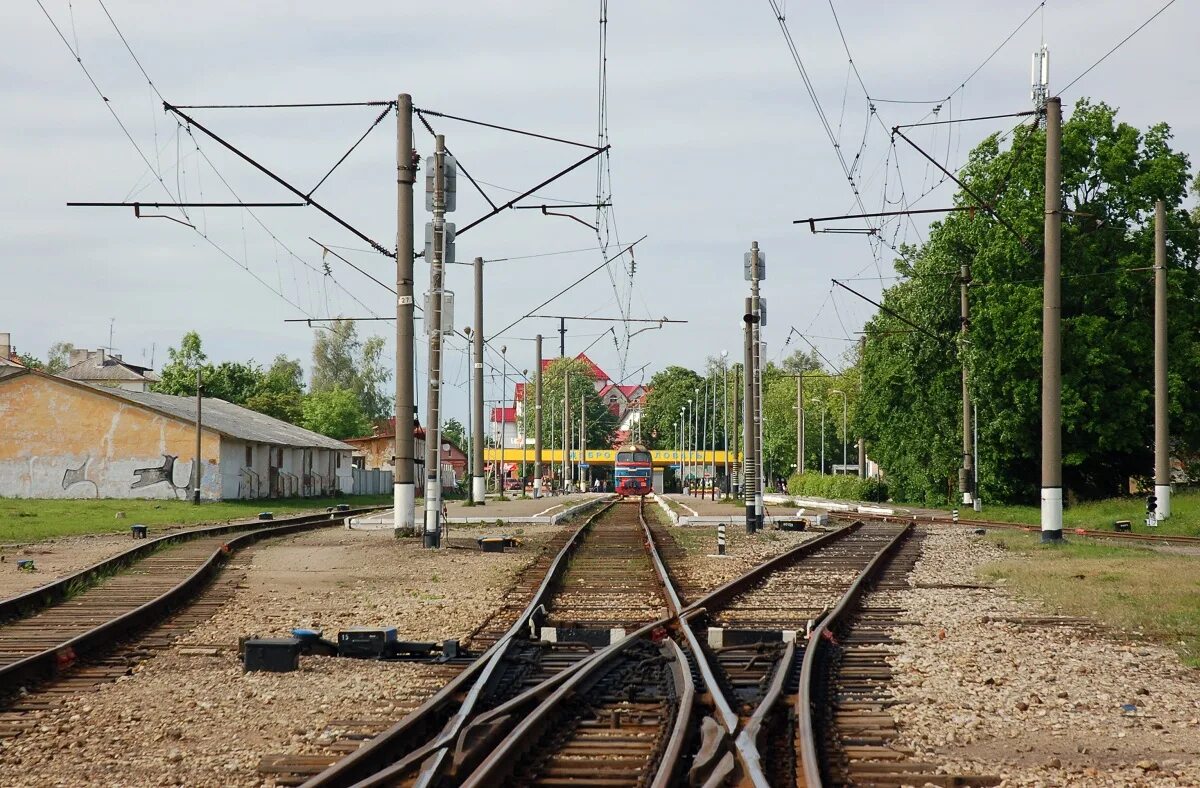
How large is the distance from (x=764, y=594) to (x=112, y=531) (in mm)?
21257

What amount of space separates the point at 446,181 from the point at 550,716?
2078 centimetres

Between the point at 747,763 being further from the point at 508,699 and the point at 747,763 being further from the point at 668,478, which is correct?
the point at 668,478

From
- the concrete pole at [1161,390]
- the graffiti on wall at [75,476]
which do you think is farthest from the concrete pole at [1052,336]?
the graffiti on wall at [75,476]

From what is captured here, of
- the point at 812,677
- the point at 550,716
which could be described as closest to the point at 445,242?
the point at 812,677

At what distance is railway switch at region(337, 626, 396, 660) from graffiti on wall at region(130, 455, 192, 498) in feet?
150

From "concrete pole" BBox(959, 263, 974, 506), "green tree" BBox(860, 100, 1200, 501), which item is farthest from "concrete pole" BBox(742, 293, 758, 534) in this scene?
"concrete pole" BBox(959, 263, 974, 506)

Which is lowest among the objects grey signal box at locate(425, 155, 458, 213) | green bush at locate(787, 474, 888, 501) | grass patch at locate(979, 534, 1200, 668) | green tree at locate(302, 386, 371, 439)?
green bush at locate(787, 474, 888, 501)

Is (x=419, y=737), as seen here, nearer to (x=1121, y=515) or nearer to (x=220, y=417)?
(x=1121, y=515)

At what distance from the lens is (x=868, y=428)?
6481cm

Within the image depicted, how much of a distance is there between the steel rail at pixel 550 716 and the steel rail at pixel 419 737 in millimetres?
269

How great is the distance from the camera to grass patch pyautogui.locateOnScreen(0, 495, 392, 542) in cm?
3362

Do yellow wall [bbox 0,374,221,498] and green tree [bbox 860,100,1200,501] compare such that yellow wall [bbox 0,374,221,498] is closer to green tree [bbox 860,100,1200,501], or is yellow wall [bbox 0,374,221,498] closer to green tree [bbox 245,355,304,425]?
green tree [bbox 860,100,1200,501]

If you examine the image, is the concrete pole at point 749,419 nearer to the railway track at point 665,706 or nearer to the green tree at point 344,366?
the railway track at point 665,706

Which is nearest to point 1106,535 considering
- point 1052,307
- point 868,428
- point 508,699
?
point 1052,307
